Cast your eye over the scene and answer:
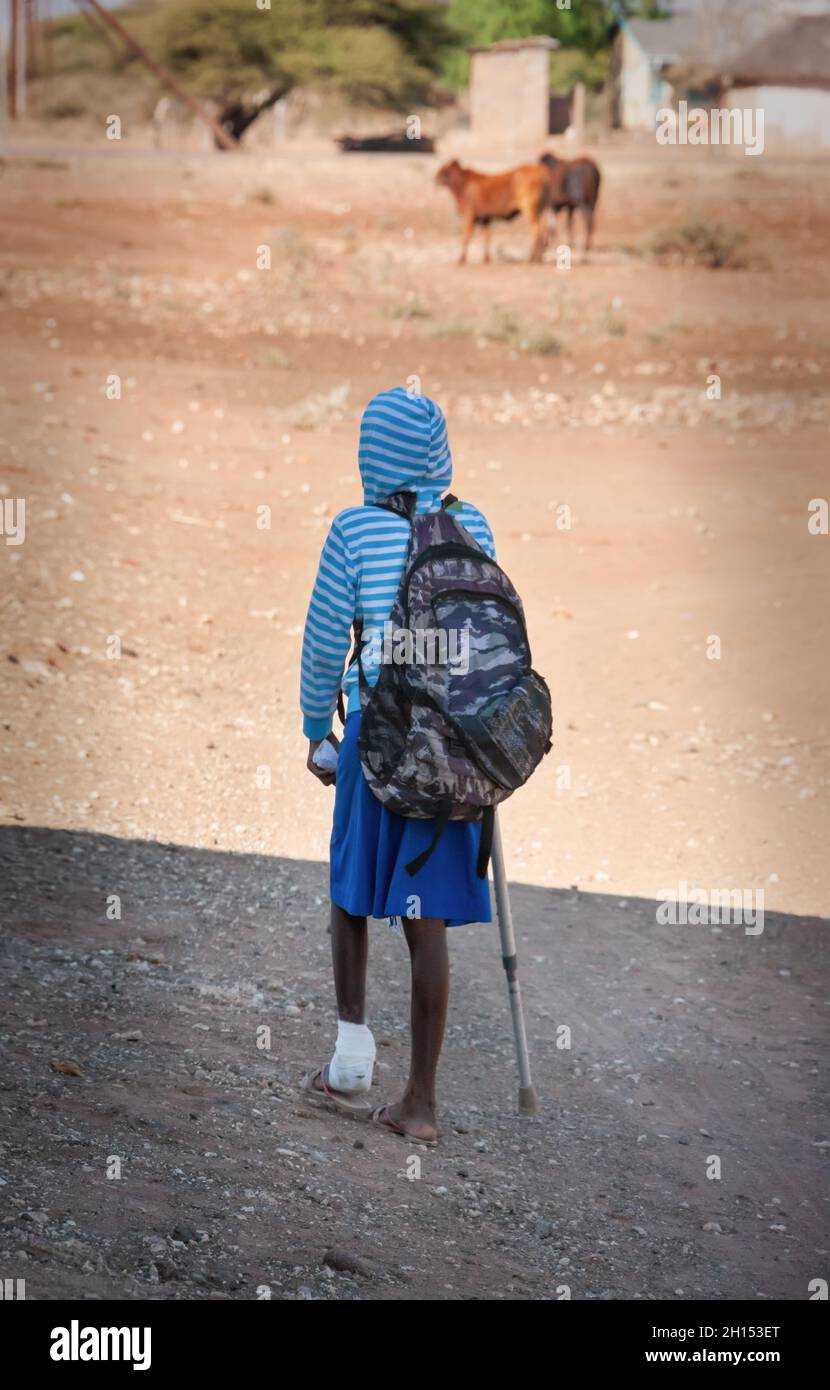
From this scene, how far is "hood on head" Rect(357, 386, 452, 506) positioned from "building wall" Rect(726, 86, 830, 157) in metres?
24.0

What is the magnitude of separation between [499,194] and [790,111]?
32.6ft

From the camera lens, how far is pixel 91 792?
5789 mm

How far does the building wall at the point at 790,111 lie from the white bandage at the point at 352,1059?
79.5 ft

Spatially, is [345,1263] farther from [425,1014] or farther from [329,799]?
[329,799]

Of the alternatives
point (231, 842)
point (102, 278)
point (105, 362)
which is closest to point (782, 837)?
point (231, 842)

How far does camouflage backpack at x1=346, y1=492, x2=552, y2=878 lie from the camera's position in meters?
2.99

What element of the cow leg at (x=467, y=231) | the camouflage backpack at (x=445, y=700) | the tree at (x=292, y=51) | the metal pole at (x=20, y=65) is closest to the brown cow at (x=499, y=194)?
the cow leg at (x=467, y=231)

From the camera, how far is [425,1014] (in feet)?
10.3

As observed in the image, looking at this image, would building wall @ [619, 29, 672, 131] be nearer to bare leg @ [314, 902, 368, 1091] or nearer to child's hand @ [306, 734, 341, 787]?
child's hand @ [306, 734, 341, 787]

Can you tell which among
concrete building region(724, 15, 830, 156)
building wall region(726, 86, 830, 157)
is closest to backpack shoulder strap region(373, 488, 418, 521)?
concrete building region(724, 15, 830, 156)

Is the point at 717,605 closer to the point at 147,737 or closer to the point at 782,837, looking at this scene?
the point at 782,837

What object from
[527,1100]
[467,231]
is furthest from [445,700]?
[467,231]

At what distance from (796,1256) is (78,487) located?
772 cm

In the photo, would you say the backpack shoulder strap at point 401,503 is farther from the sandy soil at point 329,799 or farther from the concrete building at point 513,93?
the concrete building at point 513,93
